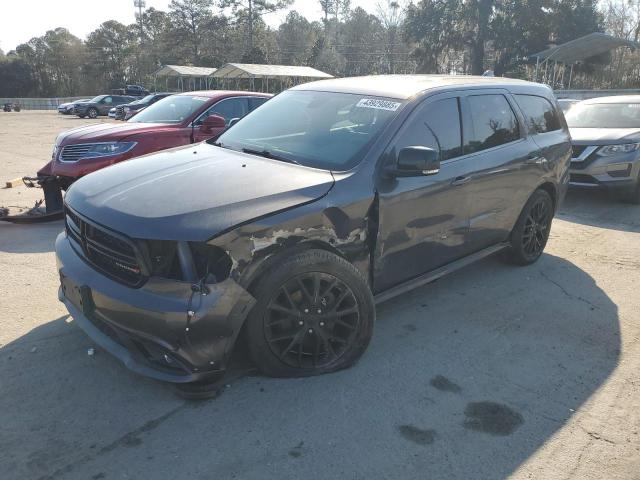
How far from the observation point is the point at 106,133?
23.4ft

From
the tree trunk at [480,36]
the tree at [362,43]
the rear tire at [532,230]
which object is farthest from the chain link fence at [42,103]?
the rear tire at [532,230]

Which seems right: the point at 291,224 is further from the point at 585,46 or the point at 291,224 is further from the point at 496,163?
the point at 585,46

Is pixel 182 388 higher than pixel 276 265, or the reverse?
pixel 276 265

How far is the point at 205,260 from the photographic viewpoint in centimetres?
280

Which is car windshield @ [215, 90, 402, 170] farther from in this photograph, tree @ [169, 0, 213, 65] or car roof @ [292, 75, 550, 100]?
tree @ [169, 0, 213, 65]

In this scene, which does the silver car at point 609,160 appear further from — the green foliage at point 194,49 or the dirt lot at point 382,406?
the green foliage at point 194,49

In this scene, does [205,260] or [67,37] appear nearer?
[205,260]

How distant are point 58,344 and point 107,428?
1.12 m

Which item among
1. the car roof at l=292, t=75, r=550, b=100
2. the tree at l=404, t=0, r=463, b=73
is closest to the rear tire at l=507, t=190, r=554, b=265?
the car roof at l=292, t=75, r=550, b=100

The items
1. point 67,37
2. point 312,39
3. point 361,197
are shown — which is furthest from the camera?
point 312,39

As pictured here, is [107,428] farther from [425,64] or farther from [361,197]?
[425,64]

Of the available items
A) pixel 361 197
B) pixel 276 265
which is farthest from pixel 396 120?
pixel 276 265

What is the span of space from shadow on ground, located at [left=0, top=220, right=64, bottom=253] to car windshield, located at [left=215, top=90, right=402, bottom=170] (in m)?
2.83

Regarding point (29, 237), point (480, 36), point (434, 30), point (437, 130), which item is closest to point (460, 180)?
point (437, 130)
